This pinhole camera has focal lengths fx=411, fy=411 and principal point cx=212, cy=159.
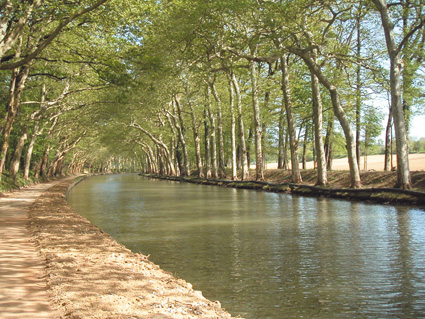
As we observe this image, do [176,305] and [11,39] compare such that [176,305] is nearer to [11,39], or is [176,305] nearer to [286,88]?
[11,39]

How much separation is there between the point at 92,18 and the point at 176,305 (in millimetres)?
14739

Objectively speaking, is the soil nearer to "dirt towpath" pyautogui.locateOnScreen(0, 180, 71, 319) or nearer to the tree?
"dirt towpath" pyautogui.locateOnScreen(0, 180, 71, 319)

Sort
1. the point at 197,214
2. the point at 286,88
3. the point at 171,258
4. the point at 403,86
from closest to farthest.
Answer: the point at 171,258, the point at 197,214, the point at 403,86, the point at 286,88

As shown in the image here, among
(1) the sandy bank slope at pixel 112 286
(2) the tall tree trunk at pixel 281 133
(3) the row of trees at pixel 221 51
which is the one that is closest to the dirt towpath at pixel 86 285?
(1) the sandy bank slope at pixel 112 286

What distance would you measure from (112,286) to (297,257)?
14.2 ft

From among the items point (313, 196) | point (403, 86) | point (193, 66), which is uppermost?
point (193, 66)

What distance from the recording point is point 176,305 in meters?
4.83

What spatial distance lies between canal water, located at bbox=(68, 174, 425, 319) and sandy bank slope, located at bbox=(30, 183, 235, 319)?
2.48 ft

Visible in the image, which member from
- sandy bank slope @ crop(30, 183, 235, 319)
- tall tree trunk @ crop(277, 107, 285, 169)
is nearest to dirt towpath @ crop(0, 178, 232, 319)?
sandy bank slope @ crop(30, 183, 235, 319)

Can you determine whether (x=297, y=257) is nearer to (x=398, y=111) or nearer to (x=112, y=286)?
(x=112, y=286)

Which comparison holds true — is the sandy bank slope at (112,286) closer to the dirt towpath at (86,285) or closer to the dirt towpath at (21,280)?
the dirt towpath at (86,285)

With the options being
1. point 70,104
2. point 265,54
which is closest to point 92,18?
point 265,54

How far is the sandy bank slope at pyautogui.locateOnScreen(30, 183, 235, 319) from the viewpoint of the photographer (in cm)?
454

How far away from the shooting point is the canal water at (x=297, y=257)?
5.71 m
